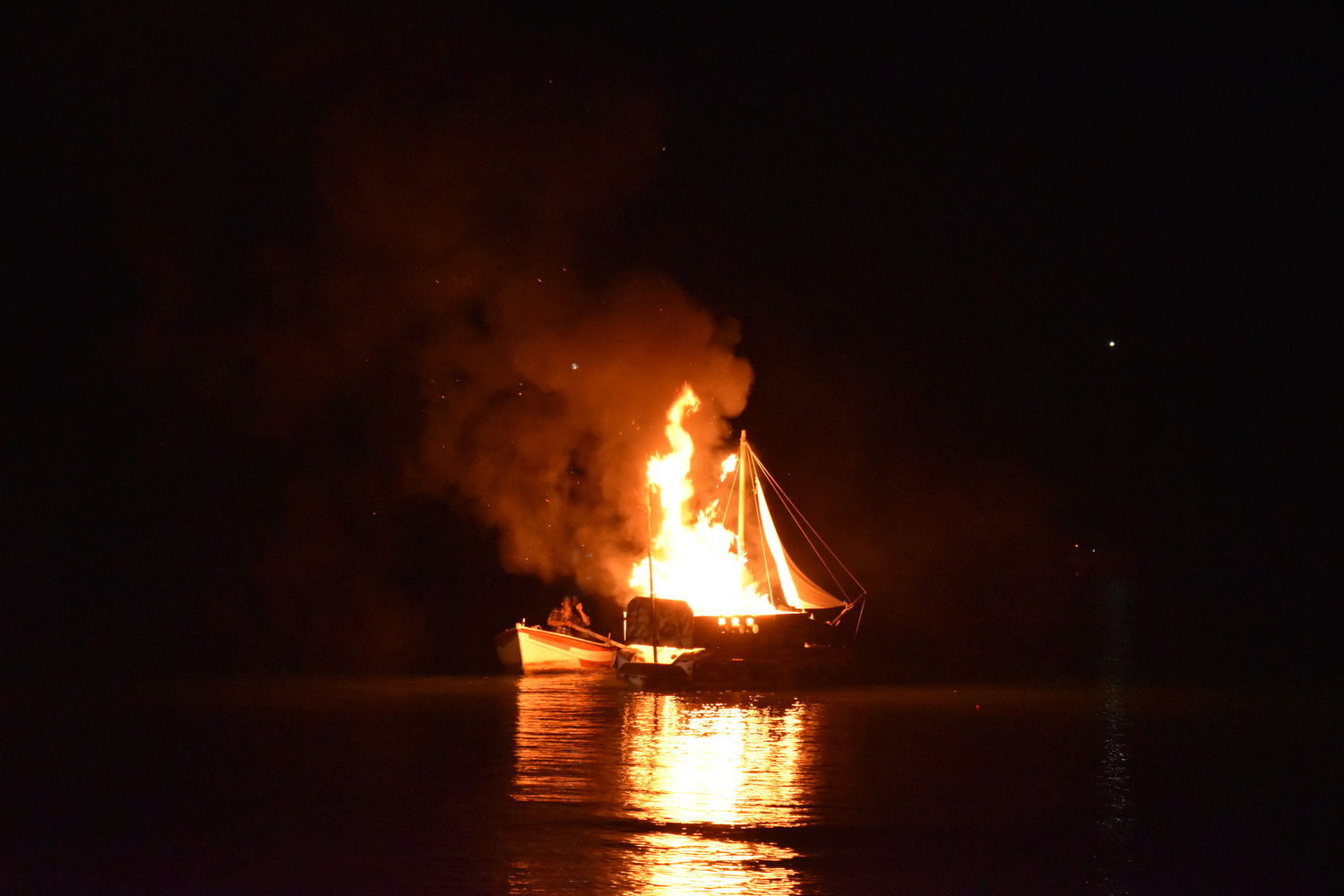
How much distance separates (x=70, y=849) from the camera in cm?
999

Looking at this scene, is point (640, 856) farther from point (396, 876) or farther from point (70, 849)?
point (70, 849)

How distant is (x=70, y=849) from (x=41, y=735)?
27.1 feet

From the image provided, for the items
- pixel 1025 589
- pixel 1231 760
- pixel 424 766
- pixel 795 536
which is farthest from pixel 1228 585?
pixel 424 766

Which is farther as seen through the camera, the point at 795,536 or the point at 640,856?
the point at 795,536

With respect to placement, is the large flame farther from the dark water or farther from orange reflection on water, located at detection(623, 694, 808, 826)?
the dark water

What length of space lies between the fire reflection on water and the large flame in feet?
27.1

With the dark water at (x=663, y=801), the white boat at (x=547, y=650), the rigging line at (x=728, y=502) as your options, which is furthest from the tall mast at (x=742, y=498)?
the dark water at (x=663, y=801)

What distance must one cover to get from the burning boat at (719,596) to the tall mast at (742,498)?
0.10 ft

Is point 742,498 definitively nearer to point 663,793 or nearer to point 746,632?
point 746,632

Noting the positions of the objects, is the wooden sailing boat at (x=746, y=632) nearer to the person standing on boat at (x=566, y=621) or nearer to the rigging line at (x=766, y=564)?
the rigging line at (x=766, y=564)

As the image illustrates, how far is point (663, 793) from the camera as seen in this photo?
1207cm

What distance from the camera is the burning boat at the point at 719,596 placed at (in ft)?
86.3

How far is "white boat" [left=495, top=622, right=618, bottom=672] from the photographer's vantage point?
29.1m

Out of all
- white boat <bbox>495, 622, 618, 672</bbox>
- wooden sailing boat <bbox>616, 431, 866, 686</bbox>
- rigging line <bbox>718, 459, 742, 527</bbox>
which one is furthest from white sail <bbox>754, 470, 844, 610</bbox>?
white boat <bbox>495, 622, 618, 672</bbox>
